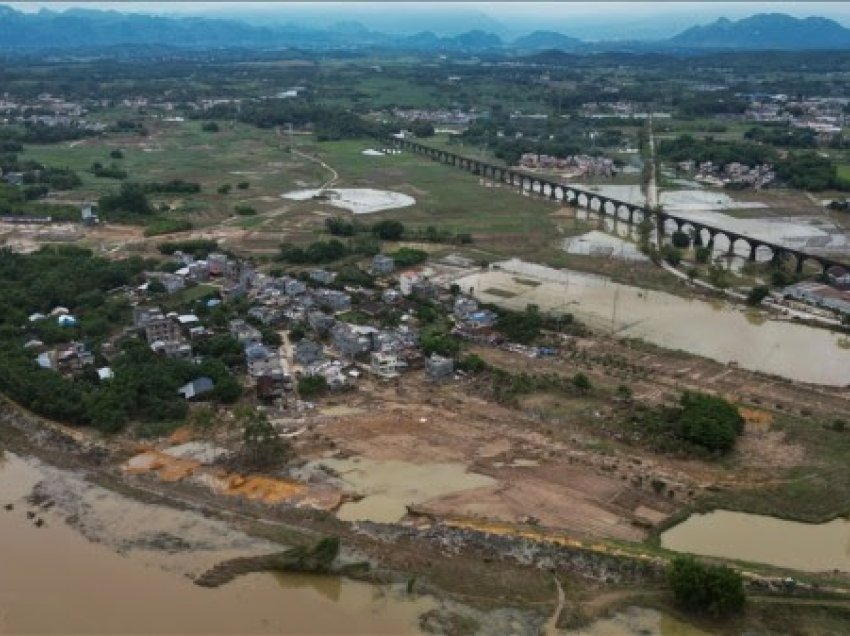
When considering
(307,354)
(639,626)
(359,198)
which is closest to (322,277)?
(307,354)

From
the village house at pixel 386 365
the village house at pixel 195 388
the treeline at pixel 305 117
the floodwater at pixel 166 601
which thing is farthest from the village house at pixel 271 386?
the treeline at pixel 305 117

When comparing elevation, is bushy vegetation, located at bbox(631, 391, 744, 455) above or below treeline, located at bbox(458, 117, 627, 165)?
below

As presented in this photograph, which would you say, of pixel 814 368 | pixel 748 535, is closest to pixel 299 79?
pixel 814 368

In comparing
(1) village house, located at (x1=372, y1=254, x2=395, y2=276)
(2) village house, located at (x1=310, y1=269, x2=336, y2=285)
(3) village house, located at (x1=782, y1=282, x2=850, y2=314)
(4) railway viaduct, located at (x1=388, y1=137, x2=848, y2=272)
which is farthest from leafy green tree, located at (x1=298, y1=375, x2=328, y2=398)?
(4) railway viaduct, located at (x1=388, y1=137, x2=848, y2=272)

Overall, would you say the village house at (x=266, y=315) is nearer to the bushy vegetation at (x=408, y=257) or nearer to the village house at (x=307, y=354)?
the village house at (x=307, y=354)

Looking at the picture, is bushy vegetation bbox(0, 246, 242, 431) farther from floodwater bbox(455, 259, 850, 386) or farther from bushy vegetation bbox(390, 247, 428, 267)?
floodwater bbox(455, 259, 850, 386)

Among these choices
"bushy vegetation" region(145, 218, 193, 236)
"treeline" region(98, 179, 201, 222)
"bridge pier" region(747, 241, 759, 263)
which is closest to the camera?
"bridge pier" region(747, 241, 759, 263)
